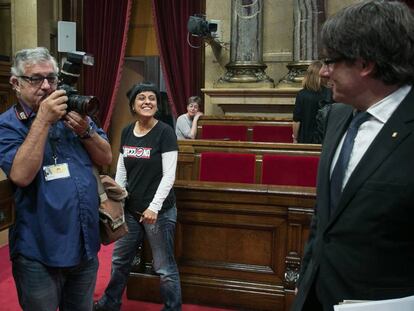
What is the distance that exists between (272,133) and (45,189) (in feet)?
15.3

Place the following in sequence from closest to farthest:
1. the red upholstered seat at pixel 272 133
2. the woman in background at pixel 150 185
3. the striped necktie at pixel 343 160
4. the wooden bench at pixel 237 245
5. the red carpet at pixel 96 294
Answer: the striped necktie at pixel 343 160 < the woman in background at pixel 150 185 < the wooden bench at pixel 237 245 < the red carpet at pixel 96 294 < the red upholstered seat at pixel 272 133

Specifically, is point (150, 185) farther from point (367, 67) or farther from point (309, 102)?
point (309, 102)

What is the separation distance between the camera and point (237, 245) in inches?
116

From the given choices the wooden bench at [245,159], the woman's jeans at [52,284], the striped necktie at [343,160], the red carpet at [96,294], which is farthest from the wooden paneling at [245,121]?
A: the striped necktie at [343,160]

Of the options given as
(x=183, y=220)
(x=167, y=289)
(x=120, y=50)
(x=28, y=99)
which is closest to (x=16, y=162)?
(x=28, y=99)

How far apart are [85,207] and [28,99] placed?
0.42m

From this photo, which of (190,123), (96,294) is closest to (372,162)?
(96,294)

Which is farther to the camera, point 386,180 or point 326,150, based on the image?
point 326,150

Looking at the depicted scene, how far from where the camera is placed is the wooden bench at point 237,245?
2828 millimetres

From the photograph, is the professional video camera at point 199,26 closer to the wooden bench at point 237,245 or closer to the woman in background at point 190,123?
the woman in background at point 190,123

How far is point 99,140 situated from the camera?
176cm

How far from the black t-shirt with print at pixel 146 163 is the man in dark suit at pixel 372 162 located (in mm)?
1459

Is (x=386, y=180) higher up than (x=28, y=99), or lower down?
lower down

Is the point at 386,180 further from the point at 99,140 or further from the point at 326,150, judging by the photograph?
the point at 99,140
